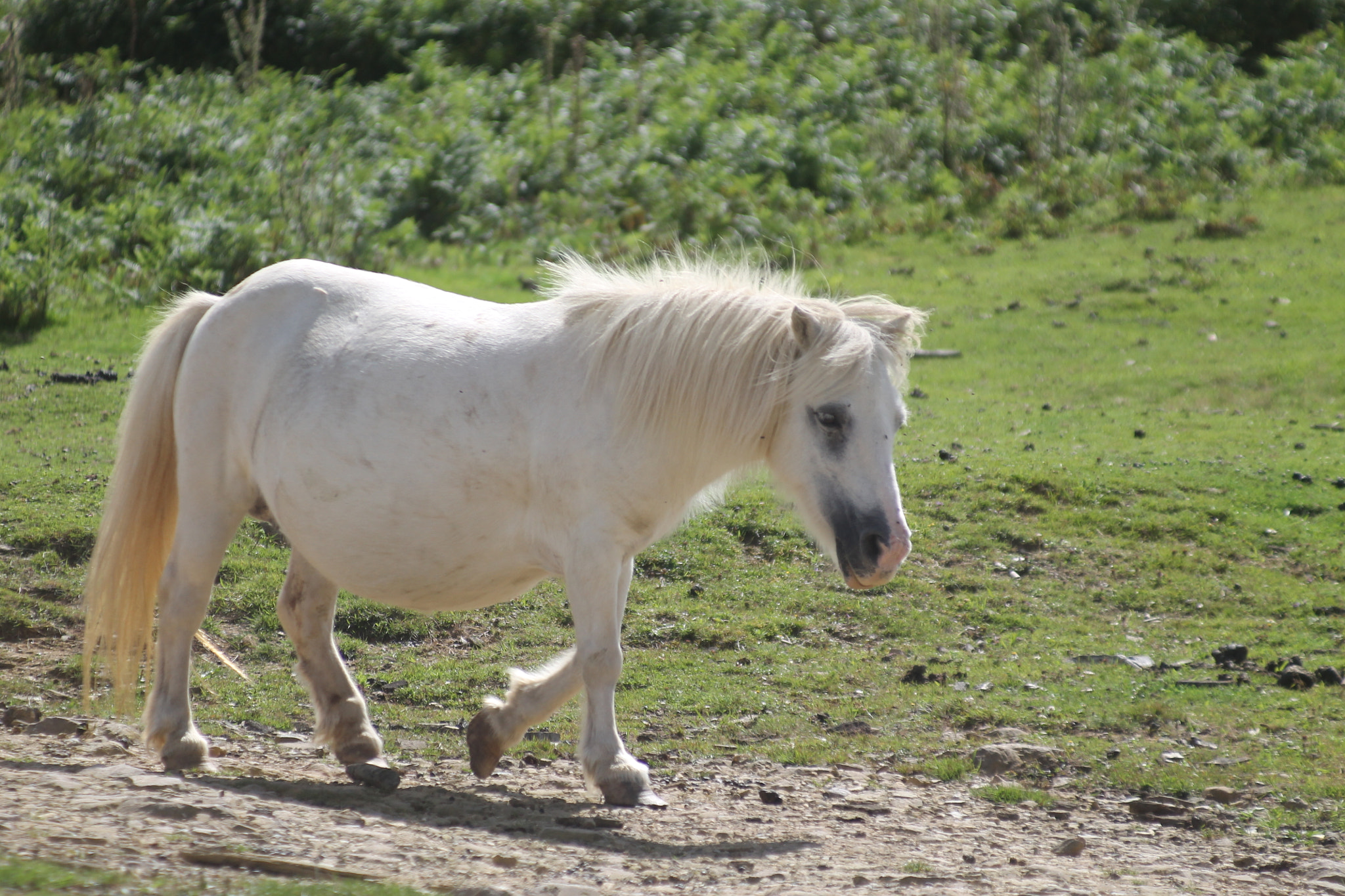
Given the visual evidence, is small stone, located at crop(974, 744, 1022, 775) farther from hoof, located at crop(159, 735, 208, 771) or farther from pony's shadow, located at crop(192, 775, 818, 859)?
hoof, located at crop(159, 735, 208, 771)

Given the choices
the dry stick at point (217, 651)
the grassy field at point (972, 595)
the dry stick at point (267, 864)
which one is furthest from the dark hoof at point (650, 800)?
the dry stick at point (217, 651)

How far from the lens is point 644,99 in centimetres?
1712

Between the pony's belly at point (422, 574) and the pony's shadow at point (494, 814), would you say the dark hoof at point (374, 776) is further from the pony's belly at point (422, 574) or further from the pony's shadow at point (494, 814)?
the pony's belly at point (422, 574)

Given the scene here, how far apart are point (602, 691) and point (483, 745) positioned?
610 millimetres

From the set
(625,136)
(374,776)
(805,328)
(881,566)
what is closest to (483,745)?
(374,776)

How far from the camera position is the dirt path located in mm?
3406

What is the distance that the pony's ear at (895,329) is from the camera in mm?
4344

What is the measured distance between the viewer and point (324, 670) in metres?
5.09

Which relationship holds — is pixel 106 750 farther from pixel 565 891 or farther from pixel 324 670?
pixel 565 891

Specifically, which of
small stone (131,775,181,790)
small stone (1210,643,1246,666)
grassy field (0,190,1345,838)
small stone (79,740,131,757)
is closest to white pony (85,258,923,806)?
small stone (79,740,131,757)

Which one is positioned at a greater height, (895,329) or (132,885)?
(895,329)

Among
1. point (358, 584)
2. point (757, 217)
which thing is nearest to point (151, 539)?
point (358, 584)

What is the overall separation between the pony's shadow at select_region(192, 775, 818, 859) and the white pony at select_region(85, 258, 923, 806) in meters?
0.18

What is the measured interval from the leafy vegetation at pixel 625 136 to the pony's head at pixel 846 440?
8.54 metres
